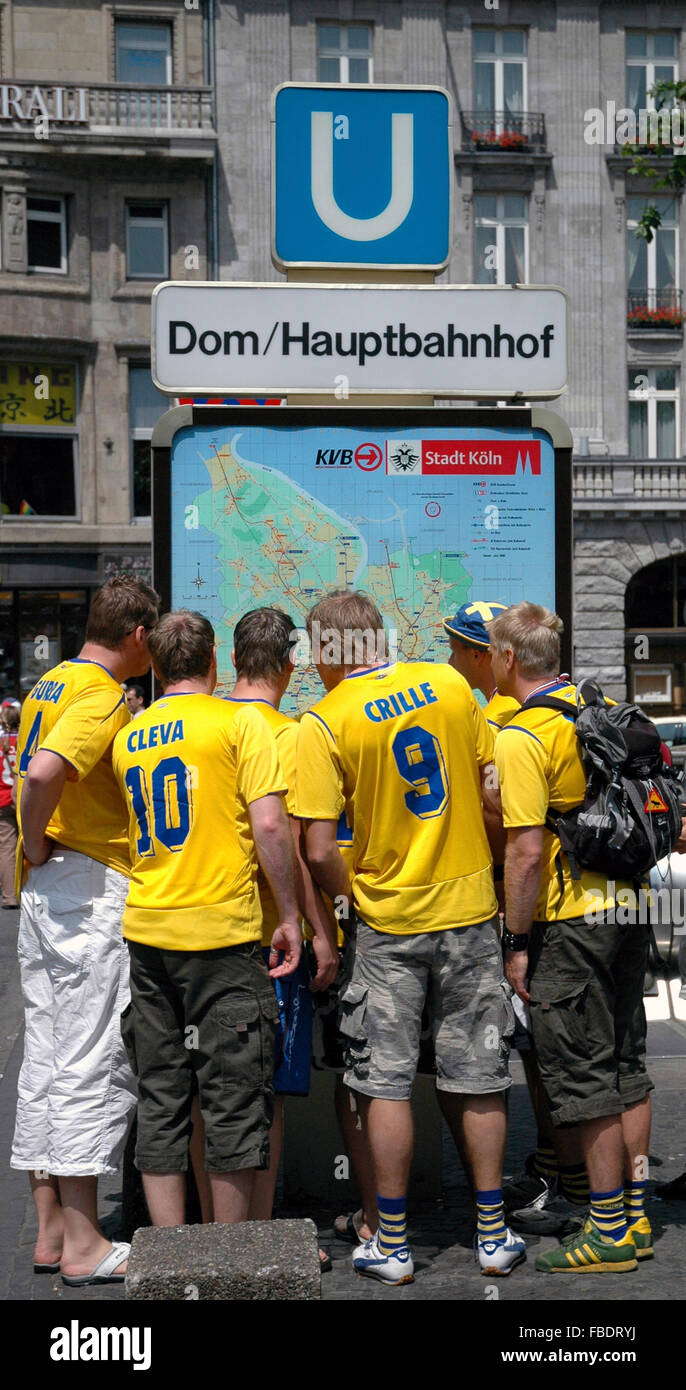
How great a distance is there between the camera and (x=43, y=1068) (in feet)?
14.6

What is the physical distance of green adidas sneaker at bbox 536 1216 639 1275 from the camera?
434 centimetres

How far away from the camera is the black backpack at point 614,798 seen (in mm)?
4289

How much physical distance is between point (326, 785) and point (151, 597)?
840 mm

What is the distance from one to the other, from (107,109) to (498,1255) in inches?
1017

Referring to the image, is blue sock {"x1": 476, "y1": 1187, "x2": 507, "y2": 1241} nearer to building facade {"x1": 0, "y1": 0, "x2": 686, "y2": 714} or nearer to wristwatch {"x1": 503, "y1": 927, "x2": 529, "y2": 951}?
wristwatch {"x1": 503, "y1": 927, "x2": 529, "y2": 951}

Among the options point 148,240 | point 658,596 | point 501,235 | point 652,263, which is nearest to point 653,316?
point 652,263

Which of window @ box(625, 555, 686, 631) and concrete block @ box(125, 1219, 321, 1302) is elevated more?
window @ box(625, 555, 686, 631)

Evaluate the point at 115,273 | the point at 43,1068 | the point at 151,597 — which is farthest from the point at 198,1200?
the point at 115,273

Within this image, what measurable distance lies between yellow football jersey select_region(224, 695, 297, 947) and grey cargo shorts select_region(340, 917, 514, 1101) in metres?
0.27

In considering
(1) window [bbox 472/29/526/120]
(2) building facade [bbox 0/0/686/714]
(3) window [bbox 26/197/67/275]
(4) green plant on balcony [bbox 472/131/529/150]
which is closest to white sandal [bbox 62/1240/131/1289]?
(2) building facade [bbox 0/0/686/714]

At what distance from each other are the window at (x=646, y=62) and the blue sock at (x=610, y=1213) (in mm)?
28162

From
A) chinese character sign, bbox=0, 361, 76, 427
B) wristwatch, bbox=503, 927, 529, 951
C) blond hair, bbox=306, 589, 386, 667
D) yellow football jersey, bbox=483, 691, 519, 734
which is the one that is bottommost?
wristwatch, bbox=503, 927, 529, 951

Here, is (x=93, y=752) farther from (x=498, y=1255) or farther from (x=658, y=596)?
→ (x=658, y=596)
